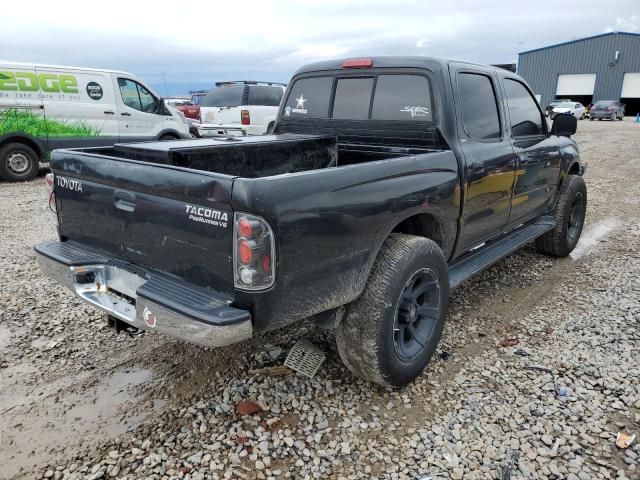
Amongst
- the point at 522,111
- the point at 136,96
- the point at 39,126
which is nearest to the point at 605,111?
the point at 136,96

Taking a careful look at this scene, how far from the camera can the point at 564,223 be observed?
5387mm

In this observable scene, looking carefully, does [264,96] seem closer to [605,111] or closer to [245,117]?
[245,117]

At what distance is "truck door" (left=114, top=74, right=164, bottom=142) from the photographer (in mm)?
10969

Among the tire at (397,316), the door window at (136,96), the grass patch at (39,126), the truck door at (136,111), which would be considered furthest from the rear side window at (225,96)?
the tire at (397,316)

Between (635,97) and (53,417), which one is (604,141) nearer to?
(53,417)

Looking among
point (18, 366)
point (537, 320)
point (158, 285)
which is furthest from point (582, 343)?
point (18, 366)

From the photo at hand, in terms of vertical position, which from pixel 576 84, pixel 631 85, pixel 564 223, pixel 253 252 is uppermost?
pixel 576 84

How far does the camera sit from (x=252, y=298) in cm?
221

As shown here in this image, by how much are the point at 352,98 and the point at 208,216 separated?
2162 mm

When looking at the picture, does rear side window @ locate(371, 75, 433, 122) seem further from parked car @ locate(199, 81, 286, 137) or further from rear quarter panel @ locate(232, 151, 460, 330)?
parked car @ locate(199, 81, 286, 137)

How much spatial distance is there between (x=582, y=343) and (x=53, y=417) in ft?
11.7

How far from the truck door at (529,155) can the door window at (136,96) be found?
9.07 metres

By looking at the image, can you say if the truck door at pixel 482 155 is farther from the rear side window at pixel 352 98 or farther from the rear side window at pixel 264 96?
the rear side window at pixel 264 96

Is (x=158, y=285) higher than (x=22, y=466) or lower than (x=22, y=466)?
higher
